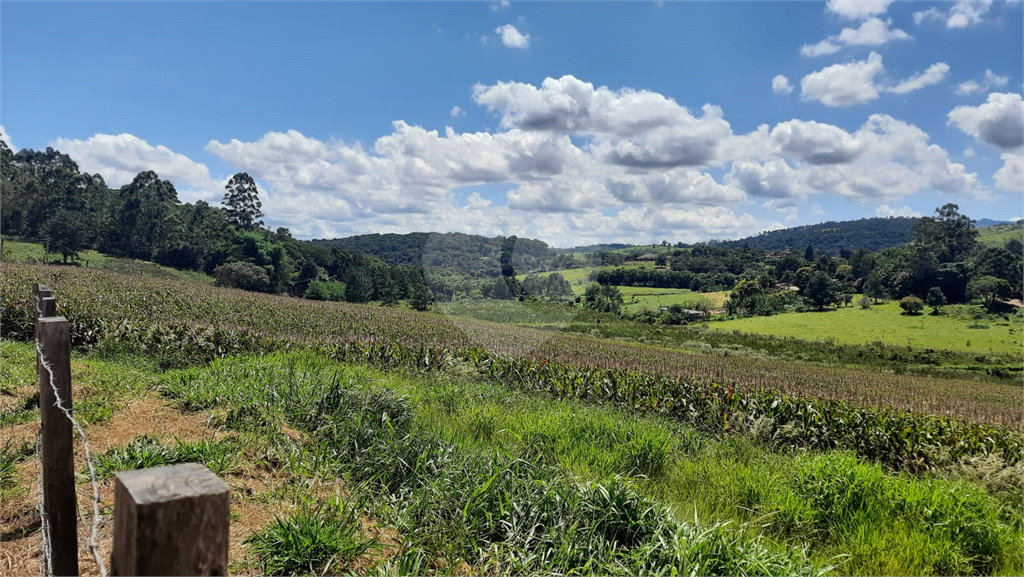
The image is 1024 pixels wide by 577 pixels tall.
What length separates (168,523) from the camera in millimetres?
1060

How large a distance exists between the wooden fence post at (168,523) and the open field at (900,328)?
226 ft

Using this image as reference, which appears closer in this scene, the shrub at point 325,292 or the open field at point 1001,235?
the shrub at point 325,292

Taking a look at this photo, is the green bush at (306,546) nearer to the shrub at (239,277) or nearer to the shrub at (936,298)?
the shrub at (239,277)

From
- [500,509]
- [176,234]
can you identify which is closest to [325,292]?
[176,234]

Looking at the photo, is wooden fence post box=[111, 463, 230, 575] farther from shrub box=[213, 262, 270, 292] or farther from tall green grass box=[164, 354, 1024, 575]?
shrub box=[213, 262, 270, 292]

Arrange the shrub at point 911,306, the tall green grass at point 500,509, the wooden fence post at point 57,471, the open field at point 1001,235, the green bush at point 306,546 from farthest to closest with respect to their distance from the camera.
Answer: the open field at point 1001,235 < the shrub at point 911,306 < the tall green grass at point 500,509 < the green bush at point 306,546 < the wooden fence post at point 57,471

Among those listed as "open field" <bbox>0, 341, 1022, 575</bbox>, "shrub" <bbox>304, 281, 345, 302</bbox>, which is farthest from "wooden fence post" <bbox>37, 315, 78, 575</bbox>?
"shrub" <bbox>304, 281, 345, 302</bbox>

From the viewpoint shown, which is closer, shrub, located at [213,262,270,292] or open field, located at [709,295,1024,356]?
open field, located at [709,295,1024,356]

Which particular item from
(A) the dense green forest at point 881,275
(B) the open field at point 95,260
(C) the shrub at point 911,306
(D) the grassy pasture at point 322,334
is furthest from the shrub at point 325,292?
(C) the shrub at point 911,306

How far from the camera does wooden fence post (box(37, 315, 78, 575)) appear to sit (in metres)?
2.69

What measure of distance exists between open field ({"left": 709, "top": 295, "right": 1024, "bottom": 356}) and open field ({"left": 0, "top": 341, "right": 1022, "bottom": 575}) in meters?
62.2

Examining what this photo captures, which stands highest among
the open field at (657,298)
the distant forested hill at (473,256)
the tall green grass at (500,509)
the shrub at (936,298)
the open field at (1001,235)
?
the open field at (1001,235)

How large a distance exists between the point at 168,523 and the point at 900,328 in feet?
274

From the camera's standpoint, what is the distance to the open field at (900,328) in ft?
190
